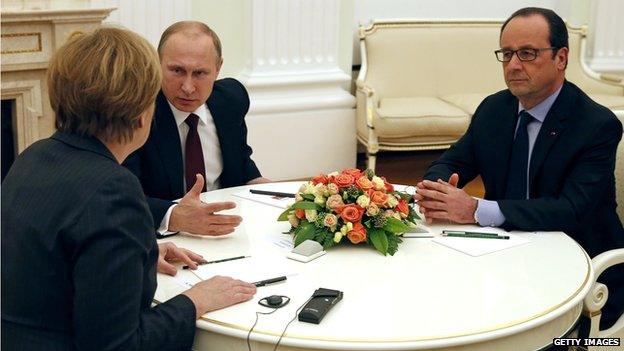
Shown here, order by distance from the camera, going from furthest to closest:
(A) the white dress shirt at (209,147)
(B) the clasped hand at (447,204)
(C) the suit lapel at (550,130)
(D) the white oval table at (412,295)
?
1. (A) the white dress shirt at (209,147)
2. (C) the suit lapel at (550,130)
3. (B) the clasped hand at (447,204)
4. (D) the white oval table at (412,295)

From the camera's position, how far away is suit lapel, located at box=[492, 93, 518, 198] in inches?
111

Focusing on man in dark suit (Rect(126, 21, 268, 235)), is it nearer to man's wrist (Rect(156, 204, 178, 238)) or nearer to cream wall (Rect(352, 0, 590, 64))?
man's wrist (Rect(156, 204, 178, 238))

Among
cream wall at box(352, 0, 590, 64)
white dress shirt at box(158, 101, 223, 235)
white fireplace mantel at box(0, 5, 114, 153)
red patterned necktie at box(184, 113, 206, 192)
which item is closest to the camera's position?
red patterned necktie at box(184, 113, 206, 192)

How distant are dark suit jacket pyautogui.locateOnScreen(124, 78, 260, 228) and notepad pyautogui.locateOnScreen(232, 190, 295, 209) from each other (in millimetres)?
210

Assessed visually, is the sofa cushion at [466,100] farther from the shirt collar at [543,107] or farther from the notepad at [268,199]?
the notepad at [268,199]

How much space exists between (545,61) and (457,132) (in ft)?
9.88

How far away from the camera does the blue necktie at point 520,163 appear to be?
274cm

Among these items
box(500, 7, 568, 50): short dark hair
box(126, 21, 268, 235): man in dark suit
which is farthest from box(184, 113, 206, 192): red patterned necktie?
box(500, 7, 568, 50): short dark hair

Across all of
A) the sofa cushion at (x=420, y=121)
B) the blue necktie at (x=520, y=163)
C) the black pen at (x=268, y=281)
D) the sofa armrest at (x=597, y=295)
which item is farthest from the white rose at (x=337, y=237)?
the sofa cushion at (x=420, y=121)

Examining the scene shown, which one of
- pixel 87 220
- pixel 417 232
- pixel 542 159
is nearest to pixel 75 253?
pixel 87 220

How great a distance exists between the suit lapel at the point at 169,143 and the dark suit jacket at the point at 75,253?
3.57 feet

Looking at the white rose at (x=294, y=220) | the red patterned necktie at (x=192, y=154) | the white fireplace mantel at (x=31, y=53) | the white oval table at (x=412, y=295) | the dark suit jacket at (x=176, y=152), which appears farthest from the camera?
the white fireplace mantel at (x=31, y=53)

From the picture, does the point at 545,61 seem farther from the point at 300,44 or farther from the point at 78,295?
the point at 300,44

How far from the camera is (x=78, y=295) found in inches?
61.7
